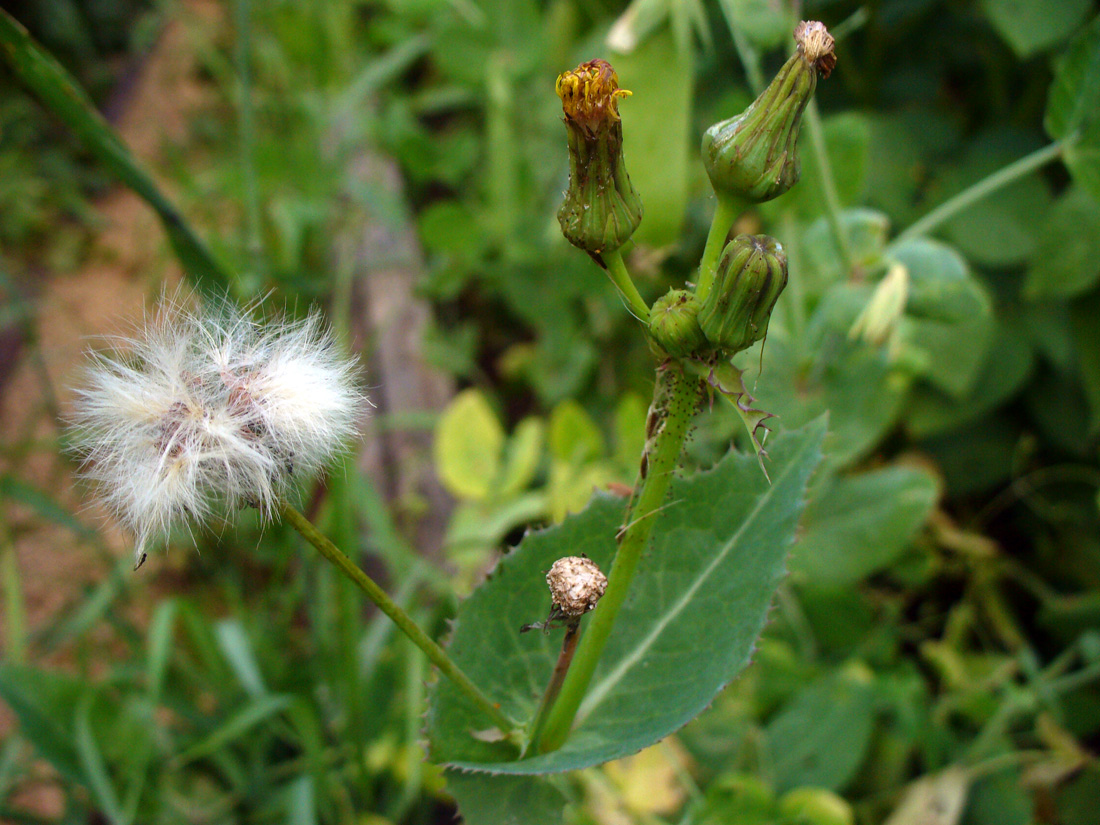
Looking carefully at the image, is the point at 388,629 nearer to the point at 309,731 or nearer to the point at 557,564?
the point at 309,731

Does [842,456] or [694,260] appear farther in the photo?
[694,260]

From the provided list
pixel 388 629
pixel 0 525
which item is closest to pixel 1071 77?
pixel 388 629

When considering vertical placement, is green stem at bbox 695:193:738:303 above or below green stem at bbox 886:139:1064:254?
above

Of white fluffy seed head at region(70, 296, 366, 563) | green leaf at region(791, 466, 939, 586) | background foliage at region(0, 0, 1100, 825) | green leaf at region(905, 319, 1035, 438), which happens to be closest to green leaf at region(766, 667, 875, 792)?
background foliage at region(0, 0, 1100, 825)

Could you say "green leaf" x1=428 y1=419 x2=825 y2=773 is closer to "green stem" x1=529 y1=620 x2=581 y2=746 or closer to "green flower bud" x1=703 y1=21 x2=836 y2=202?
"green stem" x1=529 y1=620 x2=581 y2=746

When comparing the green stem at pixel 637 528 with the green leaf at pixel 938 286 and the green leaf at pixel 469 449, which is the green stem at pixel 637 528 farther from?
the green leaf at pixel 469 449

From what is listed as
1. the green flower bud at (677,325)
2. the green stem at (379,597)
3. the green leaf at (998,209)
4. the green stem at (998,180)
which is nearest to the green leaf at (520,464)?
the green stem at (998,180)
